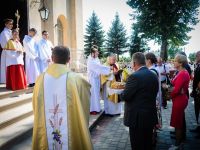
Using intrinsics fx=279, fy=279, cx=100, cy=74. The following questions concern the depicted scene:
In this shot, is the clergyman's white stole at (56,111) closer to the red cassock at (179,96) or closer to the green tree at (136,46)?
the red cassock at (179,96)

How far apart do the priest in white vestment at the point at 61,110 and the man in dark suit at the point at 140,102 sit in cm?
75

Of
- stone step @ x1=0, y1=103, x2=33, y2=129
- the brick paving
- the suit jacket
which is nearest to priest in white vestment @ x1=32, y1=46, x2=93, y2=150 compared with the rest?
the suit jacket

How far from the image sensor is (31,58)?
9922mm

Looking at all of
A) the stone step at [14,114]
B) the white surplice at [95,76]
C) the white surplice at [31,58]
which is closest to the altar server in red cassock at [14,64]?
the white surplice at [31,58]

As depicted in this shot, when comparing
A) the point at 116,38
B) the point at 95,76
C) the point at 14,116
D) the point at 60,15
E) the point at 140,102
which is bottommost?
the point at 14,116

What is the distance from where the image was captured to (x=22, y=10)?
12.1 meters

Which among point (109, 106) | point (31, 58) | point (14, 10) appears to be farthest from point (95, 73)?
point (14, 10)

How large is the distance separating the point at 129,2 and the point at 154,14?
328 centimetres

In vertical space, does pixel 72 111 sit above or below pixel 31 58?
below

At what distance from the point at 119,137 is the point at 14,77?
4062mm

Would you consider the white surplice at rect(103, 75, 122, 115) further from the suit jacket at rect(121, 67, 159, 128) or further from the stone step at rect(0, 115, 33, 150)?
the suit jacket at rect(121, 67, 159, 128)

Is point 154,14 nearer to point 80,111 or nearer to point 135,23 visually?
point 135,23

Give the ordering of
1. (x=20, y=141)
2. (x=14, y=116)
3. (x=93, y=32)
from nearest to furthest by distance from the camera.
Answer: (x=20, y=141), (x=14, y=116), (x=93, y=32)

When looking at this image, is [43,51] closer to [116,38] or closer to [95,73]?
[95,73]
